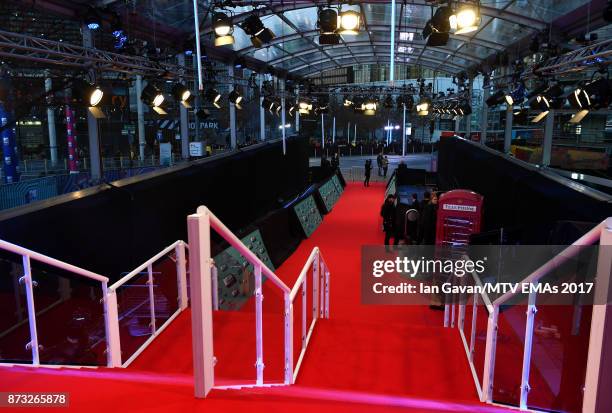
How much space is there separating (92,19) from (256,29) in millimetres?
3008

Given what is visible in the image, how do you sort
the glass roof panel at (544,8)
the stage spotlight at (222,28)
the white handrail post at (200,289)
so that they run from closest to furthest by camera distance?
the white handrail post at (200,289) → the stage spotlight at (222,28) → the glass roof panel at (544,8)

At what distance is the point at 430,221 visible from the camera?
29.1ft

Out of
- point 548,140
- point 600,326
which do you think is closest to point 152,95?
point 600,326

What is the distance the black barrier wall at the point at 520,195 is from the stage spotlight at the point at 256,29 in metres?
5.69

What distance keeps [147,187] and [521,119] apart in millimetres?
12424

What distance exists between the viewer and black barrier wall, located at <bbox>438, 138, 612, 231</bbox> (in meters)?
5.43

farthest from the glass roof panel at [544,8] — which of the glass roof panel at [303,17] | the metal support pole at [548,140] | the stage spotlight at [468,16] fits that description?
the glass roof panel at [303,17]

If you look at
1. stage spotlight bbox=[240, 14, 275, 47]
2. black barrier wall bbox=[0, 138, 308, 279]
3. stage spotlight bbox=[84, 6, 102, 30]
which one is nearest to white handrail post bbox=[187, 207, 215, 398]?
black barrier wall bbox=[0, 138, 308, 279]

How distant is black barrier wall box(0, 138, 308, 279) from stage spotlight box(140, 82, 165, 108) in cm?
148

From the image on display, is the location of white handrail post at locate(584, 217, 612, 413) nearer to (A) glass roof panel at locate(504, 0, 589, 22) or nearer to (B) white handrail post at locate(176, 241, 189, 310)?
(B) white handrail post at locate(176, 241, 189, 310)

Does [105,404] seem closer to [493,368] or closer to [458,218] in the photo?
[493,368]

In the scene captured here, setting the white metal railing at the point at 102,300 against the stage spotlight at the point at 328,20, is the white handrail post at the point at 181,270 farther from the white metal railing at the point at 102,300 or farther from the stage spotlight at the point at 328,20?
the stage spotlight at the point at 328,20

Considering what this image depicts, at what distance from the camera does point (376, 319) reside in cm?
746

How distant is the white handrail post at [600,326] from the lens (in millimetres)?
1863
